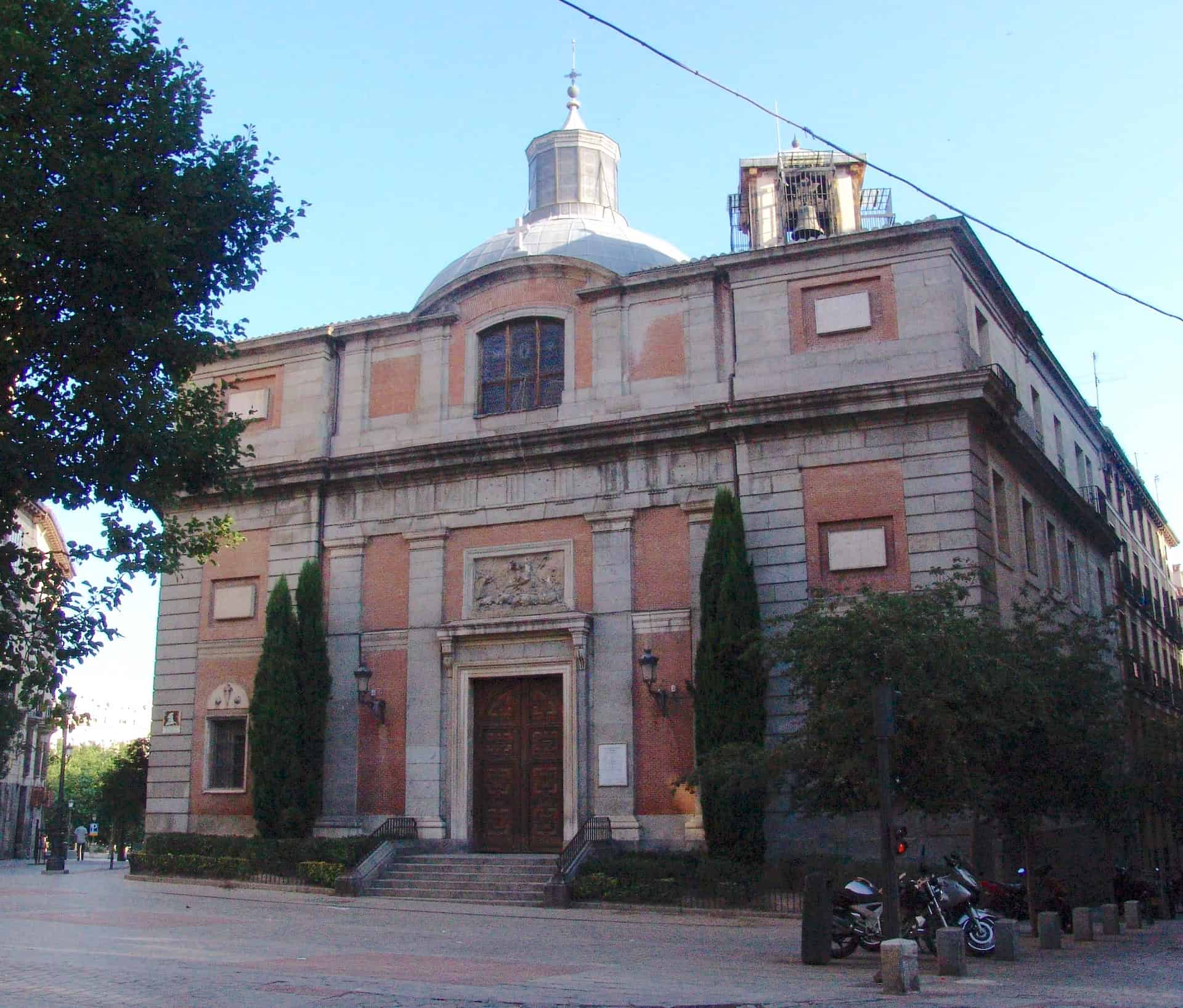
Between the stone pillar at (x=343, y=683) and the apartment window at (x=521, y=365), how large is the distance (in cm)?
414

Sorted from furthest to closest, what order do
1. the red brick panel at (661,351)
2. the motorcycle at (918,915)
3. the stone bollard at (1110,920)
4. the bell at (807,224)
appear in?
1. the bell at (807,224)
2. the red brick panel at (661,351)
3. the stone bollard at (1110,920)
4. the motorcycle at (918,915)

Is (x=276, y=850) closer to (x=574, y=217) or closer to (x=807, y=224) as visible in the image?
(x=574, y=217)

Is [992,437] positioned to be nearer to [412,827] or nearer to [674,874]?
[674,874]

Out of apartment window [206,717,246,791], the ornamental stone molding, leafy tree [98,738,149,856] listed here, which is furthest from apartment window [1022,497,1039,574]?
leafy tree [98,738,149,856]

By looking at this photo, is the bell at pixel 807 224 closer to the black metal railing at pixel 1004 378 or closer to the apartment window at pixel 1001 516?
the black metal railing at pixel 1004 378

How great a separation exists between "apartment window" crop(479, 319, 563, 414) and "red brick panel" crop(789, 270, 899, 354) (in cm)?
492

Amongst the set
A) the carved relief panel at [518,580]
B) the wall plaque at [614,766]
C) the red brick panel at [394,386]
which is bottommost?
the wall plaque at [614,766]

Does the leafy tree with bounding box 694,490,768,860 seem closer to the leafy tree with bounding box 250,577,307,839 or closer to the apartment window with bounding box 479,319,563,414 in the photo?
the apartment window with bounding box 479,319,563,414

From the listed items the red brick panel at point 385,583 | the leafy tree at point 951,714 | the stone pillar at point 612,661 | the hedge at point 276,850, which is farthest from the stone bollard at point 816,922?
the red brick panel at point 385,583

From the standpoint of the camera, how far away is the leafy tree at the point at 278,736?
24078 millimetres

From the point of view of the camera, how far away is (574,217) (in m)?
32.1

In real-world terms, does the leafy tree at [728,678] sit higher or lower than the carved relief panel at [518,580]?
lower

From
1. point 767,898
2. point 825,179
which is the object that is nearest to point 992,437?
point 767,898

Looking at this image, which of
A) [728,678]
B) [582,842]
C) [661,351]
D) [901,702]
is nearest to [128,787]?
[582,842]
